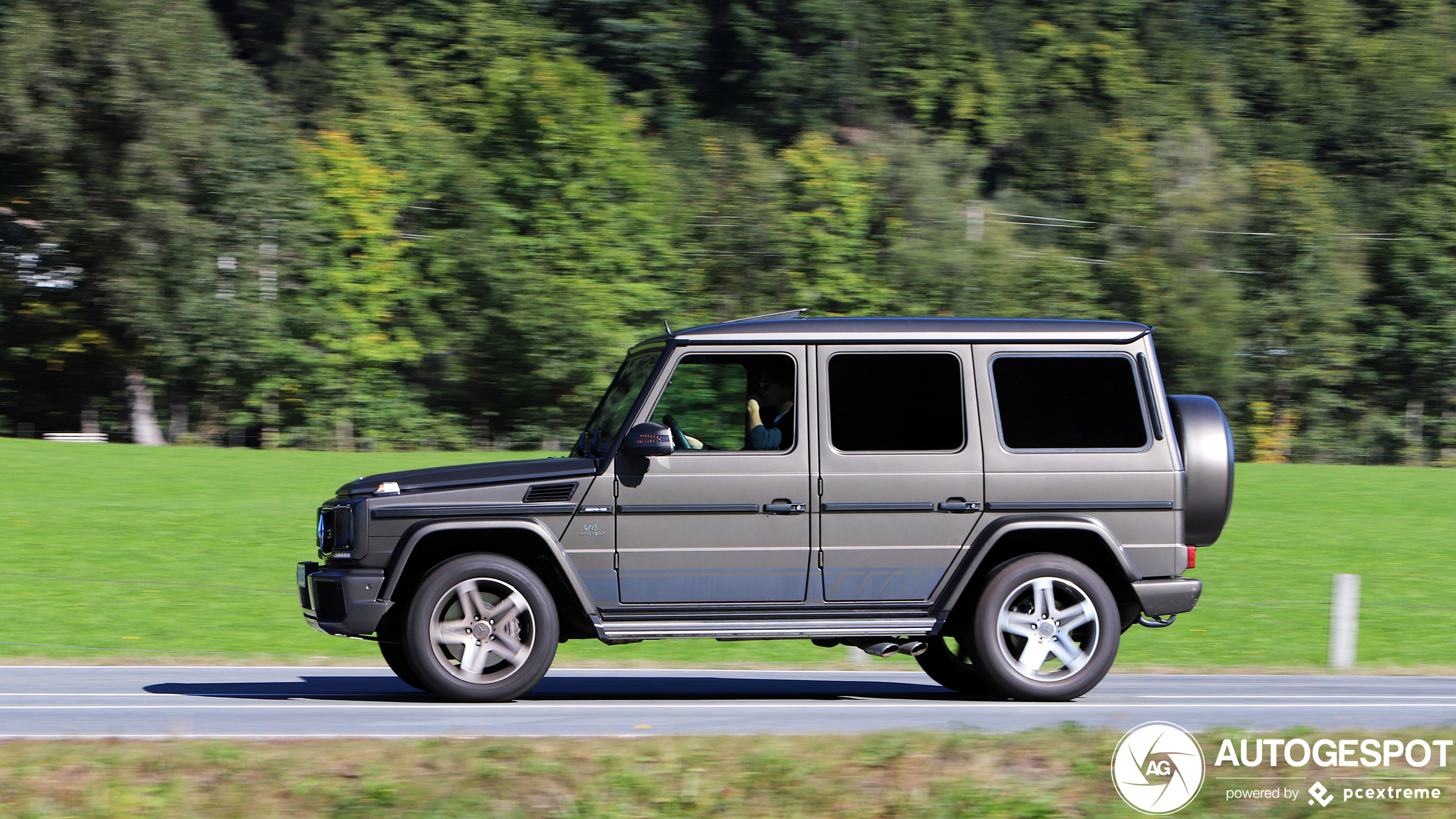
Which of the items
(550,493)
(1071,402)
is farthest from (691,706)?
(1071,402)

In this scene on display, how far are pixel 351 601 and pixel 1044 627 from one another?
12.0 ft

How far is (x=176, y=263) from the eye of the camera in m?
39.4

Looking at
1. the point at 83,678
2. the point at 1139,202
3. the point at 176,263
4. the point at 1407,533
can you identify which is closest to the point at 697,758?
the point at 83,678

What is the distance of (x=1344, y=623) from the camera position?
470 inches

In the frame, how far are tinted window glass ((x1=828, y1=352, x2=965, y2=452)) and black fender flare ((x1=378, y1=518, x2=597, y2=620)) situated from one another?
5.10 ft

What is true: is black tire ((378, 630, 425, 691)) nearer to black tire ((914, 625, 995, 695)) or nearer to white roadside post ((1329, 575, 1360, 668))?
black tire ((914, 625, 995, 695))

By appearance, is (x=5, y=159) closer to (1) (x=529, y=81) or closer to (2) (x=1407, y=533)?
(1) (x=529, y=81)

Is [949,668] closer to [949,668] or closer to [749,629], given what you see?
[949,668]

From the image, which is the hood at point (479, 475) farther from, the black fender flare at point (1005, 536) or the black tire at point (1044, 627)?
the black tire at point (1044, 627)

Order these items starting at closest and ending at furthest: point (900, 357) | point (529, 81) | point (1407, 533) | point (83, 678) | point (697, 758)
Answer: point (697, 758) → point (900, 357) → point (83, 678) → point (1407, 533) → point (529, 81)

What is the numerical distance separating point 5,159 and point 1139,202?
31.9 m

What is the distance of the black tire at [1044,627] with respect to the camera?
8336 millimetres

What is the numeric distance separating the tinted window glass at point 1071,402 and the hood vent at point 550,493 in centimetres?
236

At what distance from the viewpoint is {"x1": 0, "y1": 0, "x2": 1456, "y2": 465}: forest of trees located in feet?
128
